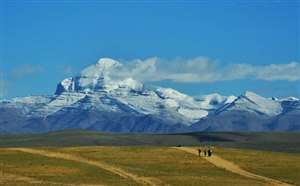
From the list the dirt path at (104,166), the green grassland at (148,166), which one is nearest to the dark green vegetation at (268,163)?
the green grassland at (148,166)

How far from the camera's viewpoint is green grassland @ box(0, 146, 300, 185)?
281ft

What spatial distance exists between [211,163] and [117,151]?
62.3 feet

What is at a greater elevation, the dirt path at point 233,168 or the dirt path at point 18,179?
the dirt path at point 233,168

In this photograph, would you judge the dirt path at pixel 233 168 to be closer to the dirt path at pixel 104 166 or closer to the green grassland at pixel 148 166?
the green grassland at pixel 148 166

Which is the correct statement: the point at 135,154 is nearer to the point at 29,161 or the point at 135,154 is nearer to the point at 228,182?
the point at 29,161

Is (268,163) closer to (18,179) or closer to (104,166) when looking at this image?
(104,166)

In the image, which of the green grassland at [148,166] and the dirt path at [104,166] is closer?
the dirt path at [104,166]

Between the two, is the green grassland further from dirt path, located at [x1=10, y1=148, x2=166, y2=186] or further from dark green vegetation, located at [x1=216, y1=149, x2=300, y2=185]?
dirt path, located at [x1=10, y1=148, x2=166, y2=186]

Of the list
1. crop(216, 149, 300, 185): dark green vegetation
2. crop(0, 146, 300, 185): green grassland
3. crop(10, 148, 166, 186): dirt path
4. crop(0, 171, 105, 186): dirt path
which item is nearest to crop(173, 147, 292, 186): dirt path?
crop(216, 149, 300, 185): dark green vegetation

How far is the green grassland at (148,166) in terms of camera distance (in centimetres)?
8550

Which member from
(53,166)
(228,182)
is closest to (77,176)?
(53,166)

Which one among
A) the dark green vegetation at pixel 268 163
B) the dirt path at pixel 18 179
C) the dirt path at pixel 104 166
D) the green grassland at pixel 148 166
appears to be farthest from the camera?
the dark green vegetation at pixel 268 163

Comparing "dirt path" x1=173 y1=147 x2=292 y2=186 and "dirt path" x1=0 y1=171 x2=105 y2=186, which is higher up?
"dirt path" x1=173 y1=147 x2=292 y2=186

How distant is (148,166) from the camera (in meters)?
104
